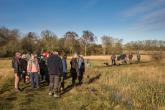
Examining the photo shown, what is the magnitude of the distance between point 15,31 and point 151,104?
335 ft

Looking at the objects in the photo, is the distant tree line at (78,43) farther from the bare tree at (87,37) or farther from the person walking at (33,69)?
the person walking at (33,69)

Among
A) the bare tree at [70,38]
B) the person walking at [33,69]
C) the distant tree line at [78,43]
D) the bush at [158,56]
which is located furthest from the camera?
the bare tree at [70,38]

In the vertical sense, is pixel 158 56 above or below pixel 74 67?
below

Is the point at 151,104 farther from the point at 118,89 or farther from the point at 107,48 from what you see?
the point at 107,48

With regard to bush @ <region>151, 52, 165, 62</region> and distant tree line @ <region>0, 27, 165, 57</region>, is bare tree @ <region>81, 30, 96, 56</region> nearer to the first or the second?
distant tree line @ <region>0, 27, 165, 57</region>

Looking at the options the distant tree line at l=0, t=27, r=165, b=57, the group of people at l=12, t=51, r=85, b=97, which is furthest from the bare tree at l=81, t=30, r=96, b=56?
the group of people at l=12, t=51, r=85, b=97

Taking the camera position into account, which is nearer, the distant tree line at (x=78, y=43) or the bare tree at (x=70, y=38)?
the distant tree line at (x=78, y=43)

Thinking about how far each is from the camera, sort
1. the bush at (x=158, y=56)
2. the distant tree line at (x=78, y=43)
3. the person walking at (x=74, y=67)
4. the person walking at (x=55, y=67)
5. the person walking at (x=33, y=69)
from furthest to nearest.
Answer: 1. the distant tree line at (x=78, y=43)
2. the bush at (x=158, y=56)
3. the person walking at (x=74, y=67)
4. the person walking at (x=33, y=69)
5. the person walking at (x=55, y=67)

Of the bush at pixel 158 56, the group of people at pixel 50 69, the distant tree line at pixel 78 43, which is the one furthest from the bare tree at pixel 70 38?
the group of people at pixel 50 69

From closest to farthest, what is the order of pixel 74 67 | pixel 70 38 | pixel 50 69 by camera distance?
pixel 50 69
pixel 74 67
pixel 70 38

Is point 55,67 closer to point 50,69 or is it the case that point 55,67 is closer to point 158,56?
point 50,69

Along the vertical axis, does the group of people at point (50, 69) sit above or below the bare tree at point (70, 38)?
below

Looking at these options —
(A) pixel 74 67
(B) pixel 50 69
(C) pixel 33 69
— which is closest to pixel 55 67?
(B) pixel 50 69

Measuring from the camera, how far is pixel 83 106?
480 inches
